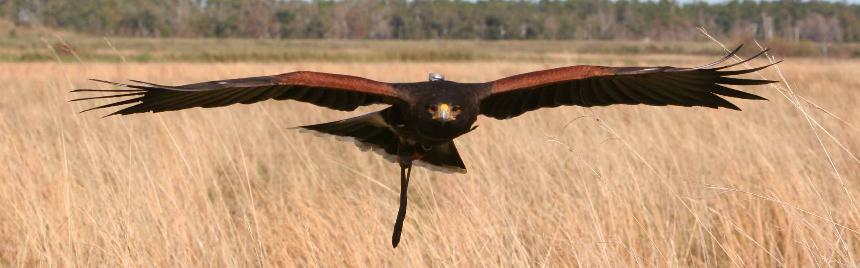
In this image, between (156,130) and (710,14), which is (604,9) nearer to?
(710,14)

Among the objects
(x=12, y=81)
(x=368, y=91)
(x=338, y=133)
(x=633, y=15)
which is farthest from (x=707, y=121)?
(x=633, y=15)

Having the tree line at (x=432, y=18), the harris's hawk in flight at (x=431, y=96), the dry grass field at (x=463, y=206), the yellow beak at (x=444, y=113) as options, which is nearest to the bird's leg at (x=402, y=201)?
the harris's hawk in flight at (x=431, y=96)

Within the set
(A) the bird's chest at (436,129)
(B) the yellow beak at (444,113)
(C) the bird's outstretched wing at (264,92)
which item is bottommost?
(A) the bird's chest at (436,129)

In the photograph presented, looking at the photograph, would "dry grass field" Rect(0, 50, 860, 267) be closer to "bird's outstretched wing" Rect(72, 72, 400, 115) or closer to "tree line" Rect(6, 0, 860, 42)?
"bird's outstretched wing" Rect(72, 72, 400, 115)

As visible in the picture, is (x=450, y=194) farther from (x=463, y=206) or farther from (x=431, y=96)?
(x=431, y=96)

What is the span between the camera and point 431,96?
2805 mm

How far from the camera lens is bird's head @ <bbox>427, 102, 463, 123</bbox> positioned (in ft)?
8.83

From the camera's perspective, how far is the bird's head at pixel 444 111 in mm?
2691

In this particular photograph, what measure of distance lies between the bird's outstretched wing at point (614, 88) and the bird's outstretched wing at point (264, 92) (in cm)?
39

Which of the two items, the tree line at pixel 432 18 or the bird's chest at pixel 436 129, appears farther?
the tree line at pixel 432 18

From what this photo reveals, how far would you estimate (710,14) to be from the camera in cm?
12044

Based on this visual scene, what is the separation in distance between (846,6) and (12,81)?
113 meters

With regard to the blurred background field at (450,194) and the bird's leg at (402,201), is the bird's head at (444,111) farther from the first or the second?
the blurred background field at (450,194)

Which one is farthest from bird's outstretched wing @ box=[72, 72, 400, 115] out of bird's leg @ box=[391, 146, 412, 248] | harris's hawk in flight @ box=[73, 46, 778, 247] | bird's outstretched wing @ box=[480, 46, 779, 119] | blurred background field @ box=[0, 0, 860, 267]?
blurred background field @ box=[0, 0, 860, 267]
